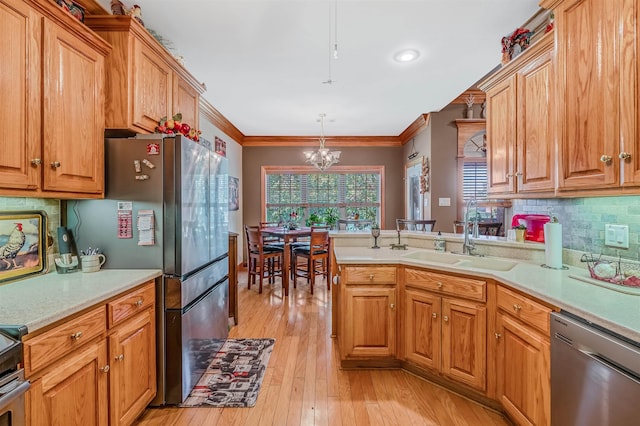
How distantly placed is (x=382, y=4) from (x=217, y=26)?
4.15ft

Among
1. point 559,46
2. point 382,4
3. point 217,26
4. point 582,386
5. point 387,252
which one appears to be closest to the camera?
point 582,386

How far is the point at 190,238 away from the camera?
2055mm

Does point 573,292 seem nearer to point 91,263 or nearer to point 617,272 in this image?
point 617,272

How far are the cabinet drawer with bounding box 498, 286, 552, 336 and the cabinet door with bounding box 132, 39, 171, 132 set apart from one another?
8.16 ft

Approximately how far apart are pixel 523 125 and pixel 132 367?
2.82 metres

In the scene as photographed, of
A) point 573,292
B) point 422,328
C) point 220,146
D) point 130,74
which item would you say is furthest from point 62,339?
point 220,146

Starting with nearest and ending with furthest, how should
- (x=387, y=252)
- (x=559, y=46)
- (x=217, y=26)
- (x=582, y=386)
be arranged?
(x=582, y=386)
(x=559, y=46)
(x=217, y=26)
(x=387, y=252)

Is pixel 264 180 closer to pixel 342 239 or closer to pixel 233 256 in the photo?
pixel 233 256

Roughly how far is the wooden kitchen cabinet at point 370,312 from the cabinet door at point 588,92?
50.0 inches

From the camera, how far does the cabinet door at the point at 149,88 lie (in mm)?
1967

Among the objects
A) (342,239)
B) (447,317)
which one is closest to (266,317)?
(342,239)

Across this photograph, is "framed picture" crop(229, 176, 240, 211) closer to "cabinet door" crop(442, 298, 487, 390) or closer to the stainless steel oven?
"cabinet door" crop(442, 298, 487, 390)

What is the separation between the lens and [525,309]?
1.57 metres

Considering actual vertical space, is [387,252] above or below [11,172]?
below
